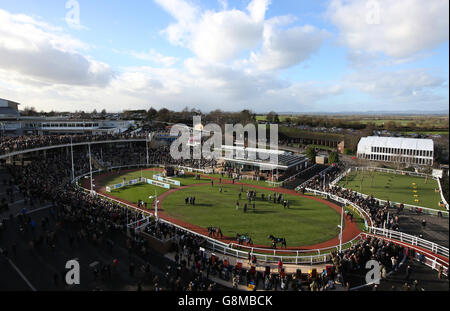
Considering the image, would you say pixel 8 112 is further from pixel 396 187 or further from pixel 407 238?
pixel 396 187

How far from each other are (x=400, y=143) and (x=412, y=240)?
1630 inches

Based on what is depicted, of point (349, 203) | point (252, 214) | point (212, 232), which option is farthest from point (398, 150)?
point (212, 232)

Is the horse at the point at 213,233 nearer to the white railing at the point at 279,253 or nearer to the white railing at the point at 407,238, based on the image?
the white railing at the point at 279,253

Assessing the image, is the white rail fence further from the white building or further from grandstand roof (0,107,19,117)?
grandstand roof (0,107,19,117)

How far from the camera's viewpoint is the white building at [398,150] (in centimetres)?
4809

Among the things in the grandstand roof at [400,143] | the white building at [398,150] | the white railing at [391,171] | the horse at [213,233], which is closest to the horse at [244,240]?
the horse at [213,233]

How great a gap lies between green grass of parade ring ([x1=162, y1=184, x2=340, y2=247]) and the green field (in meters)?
9.33

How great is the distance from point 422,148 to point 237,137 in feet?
138

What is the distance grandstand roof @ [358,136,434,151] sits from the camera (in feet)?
159

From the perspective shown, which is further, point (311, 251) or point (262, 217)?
point (262, 217)

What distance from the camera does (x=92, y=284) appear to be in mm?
12523

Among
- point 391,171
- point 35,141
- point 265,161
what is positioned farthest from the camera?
point 391,171

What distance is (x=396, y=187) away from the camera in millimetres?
34125

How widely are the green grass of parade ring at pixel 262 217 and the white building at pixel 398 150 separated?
32617mm
